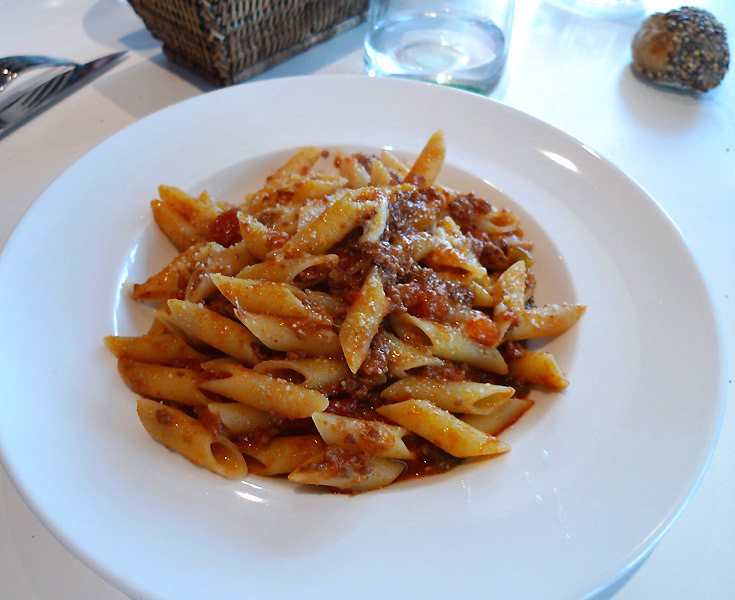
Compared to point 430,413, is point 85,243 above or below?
above

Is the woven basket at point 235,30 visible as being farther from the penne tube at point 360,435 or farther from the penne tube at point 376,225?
the penne tube at point 360,435

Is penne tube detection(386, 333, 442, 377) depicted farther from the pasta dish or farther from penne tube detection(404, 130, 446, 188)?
penne tube detection(404, 130, 446, 188)

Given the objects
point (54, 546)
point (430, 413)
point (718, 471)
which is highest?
point (430, 413)

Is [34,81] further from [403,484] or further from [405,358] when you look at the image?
[403,484]

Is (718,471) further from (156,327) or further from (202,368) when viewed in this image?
(156,327)

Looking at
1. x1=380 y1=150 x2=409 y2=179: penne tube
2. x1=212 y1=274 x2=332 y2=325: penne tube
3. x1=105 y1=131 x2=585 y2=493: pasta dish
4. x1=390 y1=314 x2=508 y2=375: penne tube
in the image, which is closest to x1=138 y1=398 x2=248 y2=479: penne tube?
x1=105 y1=131 x2=585 y2=493: pasta dish

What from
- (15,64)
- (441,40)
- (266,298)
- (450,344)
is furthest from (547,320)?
(15,64)

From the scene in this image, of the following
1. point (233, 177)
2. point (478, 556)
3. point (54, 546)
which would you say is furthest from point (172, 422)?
point (233, 177)
